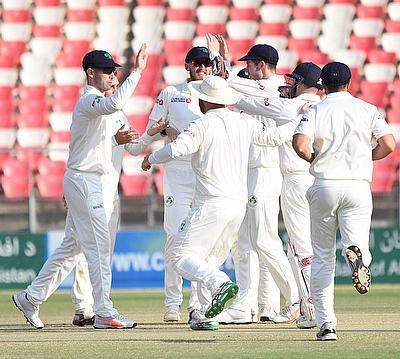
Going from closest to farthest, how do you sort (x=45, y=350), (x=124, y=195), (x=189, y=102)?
(x=45, y=350)
(x=189, y=102)
(x=124, y=195)

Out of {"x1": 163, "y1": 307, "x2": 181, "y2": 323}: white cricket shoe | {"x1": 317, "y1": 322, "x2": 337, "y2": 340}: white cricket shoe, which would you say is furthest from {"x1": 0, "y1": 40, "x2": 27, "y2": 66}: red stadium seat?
{"x1": 317, "y1": 322, "x2": 337, "y2": 340}: white cricket shoe

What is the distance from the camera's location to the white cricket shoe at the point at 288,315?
11.0 m

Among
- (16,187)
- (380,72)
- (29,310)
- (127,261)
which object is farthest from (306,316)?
(380,72)

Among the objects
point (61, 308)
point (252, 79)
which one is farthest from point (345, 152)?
point (61, 308)

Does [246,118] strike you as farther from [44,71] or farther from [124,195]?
[44,71]

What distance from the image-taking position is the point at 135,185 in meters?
18.9

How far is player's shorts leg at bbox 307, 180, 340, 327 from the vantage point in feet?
28.5

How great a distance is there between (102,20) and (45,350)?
611 inches

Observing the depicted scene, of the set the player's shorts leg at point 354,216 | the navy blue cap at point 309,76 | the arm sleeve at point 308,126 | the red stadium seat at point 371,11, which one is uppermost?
the red stadium seat at point 371,11

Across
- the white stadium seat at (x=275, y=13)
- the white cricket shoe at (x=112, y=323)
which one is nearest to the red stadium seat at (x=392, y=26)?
the white stadium seat at (x=275, y=13)

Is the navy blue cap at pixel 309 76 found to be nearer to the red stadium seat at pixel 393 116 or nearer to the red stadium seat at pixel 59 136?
the red stadium seat at pixel 393 116

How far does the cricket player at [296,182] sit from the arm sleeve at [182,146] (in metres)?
1.10

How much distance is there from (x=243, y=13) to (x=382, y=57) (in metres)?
2.82

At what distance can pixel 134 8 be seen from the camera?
23.4 metres
